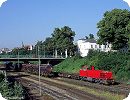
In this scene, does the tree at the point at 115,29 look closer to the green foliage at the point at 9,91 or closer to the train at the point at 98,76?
the train at the point at 98,76

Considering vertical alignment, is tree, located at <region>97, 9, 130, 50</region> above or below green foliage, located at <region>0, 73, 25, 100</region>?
above

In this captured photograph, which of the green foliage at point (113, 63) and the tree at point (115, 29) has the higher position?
the tree at point (115, 29)

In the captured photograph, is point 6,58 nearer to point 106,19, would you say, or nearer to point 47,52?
point 47,52

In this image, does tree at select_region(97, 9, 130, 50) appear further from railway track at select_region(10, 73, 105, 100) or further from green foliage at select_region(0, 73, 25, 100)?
green foliage at select_region(0, 73, 25, 100)

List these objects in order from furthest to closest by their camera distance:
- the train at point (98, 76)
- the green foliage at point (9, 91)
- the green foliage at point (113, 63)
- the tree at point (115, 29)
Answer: the tree at point (115, 29) < the green foliage at point (113, 63) < the train at point (98, 76) < the green foliage at point (9, 91)

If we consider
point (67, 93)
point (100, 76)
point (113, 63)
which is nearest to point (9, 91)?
point (67, 93)

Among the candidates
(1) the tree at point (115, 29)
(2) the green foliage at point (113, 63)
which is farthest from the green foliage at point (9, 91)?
(1) the tree at point (115, 29)

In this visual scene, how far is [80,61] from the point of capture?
260ft

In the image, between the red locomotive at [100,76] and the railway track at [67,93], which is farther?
the red locomotive at [100,76]

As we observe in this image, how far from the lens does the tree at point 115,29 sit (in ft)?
229

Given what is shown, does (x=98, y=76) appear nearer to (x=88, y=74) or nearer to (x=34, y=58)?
(x=88, y=74)

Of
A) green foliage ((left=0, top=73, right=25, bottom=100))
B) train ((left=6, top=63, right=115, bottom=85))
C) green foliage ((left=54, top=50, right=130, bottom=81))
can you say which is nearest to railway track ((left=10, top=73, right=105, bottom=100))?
train ((left=6, top=63, right=115, bottom=85))

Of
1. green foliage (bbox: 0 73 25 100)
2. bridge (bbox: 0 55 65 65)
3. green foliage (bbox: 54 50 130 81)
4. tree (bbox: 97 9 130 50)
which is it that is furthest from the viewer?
bridge (bbox: 0 55 65 65)

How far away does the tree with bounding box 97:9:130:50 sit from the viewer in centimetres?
6981
